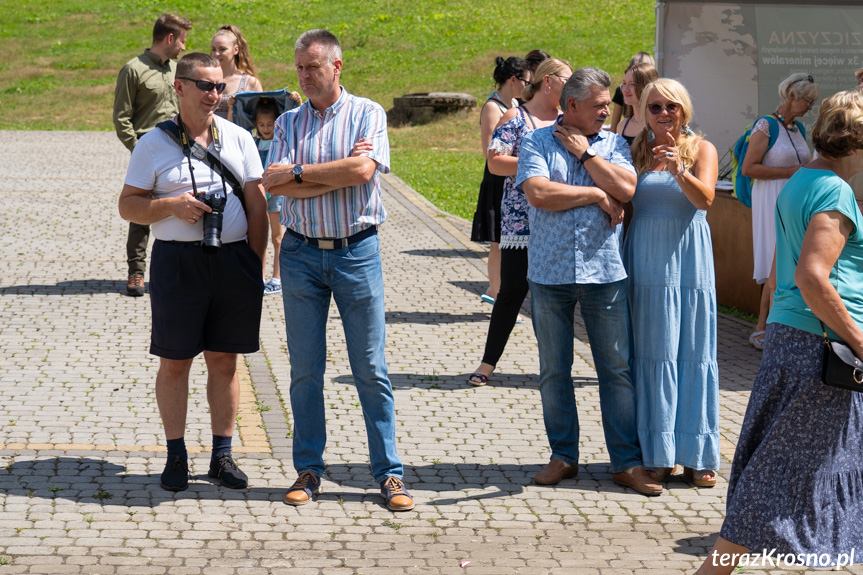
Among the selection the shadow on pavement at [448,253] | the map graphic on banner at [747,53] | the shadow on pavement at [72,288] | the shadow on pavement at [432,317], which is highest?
the map graphic on banner at [747,53]

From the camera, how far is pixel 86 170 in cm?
1838

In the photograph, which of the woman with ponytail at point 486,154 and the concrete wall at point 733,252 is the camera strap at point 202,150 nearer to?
the woman with ponytail at point 486,154

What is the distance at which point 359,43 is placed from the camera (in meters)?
36.7

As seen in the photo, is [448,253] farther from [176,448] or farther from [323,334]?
[176,448]

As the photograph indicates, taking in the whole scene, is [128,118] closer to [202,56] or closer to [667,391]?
[202,56]

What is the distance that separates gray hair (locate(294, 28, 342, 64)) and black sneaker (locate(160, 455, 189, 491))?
78.6 inches

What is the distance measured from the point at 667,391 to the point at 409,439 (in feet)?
4.94

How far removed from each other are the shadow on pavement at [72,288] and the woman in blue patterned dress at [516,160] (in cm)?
421

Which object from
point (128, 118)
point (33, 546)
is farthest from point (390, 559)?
point (128, 118)

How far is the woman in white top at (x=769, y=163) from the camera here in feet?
26.1

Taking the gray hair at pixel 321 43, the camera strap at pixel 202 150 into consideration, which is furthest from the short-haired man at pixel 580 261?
the camera strap at pixel 202 150

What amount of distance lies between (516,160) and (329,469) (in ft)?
7.38

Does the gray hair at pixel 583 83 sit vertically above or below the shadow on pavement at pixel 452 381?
above

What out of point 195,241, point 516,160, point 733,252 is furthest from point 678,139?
point 733,252
